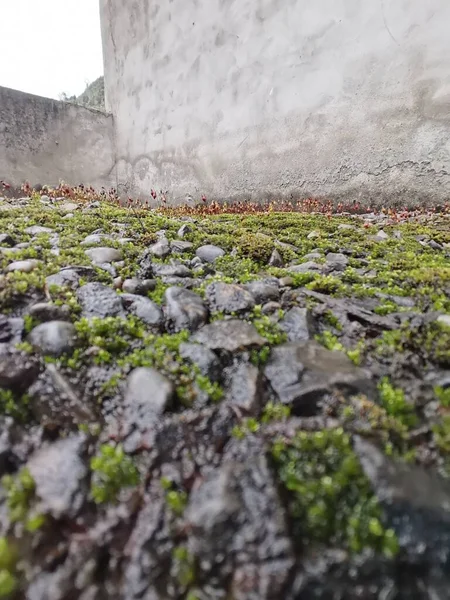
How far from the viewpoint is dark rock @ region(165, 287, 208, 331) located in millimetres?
2150

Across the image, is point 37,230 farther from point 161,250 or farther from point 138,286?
point 138,286

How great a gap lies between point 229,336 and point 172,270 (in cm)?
106

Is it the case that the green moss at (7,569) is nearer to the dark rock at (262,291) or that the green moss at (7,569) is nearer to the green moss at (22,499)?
Result: the green moss at (22,499)

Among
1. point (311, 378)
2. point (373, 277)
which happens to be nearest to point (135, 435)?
point (311, 378)

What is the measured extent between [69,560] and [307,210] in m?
5.65

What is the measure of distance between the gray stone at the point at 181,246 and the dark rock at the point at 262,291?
3.32 ft

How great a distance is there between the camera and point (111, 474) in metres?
1.35

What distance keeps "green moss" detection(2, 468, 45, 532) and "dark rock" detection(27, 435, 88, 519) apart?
0.02 m

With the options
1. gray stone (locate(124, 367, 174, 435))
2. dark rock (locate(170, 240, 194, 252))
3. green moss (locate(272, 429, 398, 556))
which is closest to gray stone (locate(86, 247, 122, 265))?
dark rock (locate(170, 240, 194, 252))

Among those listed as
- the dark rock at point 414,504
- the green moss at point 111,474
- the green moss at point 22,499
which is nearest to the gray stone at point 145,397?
the green moss at point 111,474

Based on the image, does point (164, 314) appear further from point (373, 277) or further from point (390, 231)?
point (390, 231)

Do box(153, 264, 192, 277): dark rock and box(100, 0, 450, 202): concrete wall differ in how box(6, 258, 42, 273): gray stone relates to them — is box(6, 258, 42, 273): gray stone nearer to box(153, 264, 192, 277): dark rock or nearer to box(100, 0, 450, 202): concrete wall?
box(153, 264, 192, 277): dark rock

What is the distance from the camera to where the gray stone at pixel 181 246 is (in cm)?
340

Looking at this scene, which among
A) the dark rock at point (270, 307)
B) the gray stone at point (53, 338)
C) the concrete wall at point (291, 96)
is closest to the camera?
the gray stone at point (53, 338)
